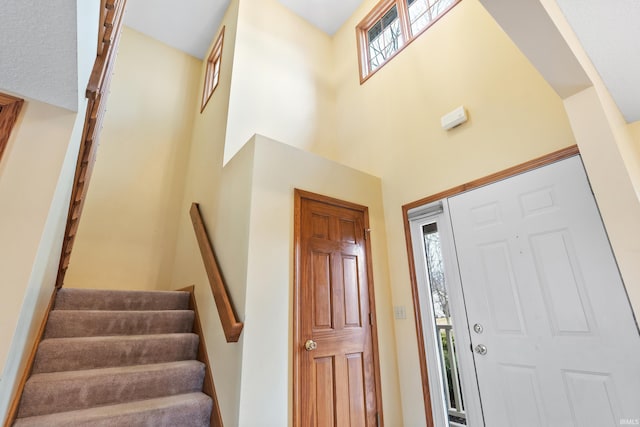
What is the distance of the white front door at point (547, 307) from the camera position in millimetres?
1689

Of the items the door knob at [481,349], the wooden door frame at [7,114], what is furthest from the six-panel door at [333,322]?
the wooden door frame at [7,114]

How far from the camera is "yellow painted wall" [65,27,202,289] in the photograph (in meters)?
3.75

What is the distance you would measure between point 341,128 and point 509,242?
8.46 ft

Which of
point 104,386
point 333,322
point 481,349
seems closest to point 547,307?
point 481,349

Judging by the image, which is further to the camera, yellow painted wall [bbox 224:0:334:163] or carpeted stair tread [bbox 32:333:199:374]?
yellow painted wall [bbox 224:0:334:163]

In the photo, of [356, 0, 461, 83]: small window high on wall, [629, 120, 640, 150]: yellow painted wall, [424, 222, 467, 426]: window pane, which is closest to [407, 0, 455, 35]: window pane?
[356, 0, 461, 83]: small window high on wall

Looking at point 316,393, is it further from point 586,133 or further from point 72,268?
point 72,268

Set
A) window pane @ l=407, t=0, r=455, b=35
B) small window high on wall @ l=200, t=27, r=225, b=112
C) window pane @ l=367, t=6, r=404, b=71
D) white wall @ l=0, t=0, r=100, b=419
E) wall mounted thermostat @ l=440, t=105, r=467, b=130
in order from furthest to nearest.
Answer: small window high on wall @ l=200, t=27, r=225, b=112 → window pane @ l=367, t=6, r=404, b=71 → window pane @ l=407, t=0, r=455, b=35 → wall mounted thermostat @ l=440, t=105, r=467, b=130 → white wall @ l=0, t=0, r=100, b=419

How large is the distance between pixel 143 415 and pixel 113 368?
Result: 56 centimetres

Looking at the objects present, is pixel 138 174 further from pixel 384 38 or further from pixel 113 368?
pixel 384 38

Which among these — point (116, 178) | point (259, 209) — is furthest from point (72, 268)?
point (259, 209)

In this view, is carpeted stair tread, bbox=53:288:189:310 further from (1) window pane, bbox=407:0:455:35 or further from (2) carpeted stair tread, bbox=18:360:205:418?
(1) window pane, bbox=407:0:455:35

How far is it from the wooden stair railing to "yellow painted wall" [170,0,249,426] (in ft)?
3.29

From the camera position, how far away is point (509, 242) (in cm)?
218
